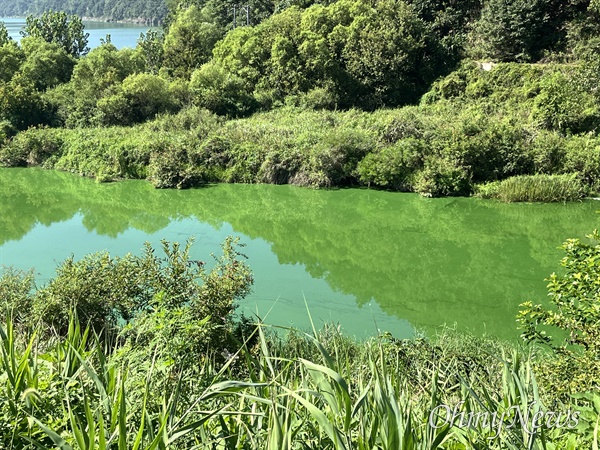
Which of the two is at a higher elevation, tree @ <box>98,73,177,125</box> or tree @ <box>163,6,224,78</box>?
tree @ <box>163,6,224,78</box>

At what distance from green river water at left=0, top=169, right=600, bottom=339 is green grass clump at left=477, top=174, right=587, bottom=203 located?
0.34 m

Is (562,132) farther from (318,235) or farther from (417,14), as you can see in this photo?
(417,14)

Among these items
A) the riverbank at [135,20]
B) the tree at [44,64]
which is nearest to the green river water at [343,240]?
the tree at [44,64]

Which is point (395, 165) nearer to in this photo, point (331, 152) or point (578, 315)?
point (331, 152)

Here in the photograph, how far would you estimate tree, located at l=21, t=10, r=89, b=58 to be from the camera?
116 ft

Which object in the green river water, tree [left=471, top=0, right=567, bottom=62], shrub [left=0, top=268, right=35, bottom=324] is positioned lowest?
the green river water

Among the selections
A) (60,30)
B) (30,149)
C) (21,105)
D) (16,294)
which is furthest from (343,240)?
(60,30)

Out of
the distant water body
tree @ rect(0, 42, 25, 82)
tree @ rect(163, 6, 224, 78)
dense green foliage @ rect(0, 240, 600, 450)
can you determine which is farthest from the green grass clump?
the distant water body

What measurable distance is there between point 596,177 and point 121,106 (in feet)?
61.0

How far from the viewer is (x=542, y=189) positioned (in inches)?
538

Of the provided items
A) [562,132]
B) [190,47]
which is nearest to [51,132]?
[190,47]

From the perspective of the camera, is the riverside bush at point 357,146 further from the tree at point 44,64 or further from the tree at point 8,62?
the tree at point 44,64

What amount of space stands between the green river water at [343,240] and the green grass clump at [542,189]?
343 mm

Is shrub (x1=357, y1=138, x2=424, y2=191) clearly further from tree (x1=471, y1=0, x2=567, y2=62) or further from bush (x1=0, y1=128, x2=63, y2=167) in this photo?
bush (x1=0, y1=128, x2=63, y2=167)
